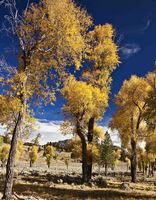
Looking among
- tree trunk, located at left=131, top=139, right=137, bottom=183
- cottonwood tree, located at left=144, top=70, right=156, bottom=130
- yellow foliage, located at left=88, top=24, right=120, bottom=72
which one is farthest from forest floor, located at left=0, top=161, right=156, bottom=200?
yellow foliage, located at left=88, top=24, right=120, bottom=72

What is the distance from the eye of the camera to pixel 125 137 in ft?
115

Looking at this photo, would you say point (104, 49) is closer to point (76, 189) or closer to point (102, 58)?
point (102, 58)

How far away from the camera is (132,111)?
34.4 m

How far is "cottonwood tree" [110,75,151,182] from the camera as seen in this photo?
33.5 metres

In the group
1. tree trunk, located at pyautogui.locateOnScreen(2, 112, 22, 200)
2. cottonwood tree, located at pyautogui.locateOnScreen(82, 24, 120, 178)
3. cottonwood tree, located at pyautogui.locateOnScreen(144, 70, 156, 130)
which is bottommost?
tree trunk, located at pyautogui.locateOnScreen(2, 112, 22, 200)

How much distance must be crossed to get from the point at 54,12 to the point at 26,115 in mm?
5432

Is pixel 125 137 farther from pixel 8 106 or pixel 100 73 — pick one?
pixel 8 106

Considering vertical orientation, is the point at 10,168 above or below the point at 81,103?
below

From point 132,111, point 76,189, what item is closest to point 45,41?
point 76,189

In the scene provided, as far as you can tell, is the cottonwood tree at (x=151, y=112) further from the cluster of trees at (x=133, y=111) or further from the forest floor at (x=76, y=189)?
the cluster of trees at (x=133, y=111)

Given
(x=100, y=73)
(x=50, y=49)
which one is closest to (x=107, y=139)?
(x=100, y=73)

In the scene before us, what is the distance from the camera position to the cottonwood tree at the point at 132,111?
3353 centimetres

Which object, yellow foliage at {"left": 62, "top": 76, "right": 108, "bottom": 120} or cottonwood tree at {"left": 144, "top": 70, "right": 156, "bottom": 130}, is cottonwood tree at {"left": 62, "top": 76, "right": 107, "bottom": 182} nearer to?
yellow foliage at {"left": 62, "top": 76, "right": 108, "bottom": 120}

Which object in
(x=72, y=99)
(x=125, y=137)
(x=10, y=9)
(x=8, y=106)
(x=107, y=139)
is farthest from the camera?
(x=107, y=139)
